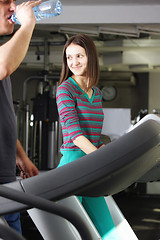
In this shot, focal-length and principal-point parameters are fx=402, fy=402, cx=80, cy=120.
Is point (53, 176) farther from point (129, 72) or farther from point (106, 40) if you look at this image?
point (129, 72)

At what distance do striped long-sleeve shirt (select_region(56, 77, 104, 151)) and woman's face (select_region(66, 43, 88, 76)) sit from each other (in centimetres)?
6

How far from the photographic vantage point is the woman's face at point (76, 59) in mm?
1638

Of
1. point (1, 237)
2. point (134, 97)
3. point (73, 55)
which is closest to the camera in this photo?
point (1, 237)

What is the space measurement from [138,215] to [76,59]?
4005 mm

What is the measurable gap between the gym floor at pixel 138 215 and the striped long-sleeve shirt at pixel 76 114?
1298 millimetres

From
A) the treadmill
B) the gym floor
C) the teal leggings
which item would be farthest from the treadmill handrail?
the gym floor

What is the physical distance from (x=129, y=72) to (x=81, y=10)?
13.9ft

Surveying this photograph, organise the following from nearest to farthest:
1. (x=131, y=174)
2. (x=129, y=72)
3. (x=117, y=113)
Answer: (x=131, y=174) → (x=117, y=113) → (x=129, y=72)

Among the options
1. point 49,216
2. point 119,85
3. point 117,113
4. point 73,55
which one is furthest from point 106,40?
point 49,216

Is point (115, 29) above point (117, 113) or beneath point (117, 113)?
above

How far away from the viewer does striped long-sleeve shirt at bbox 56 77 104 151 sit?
4.79 feet

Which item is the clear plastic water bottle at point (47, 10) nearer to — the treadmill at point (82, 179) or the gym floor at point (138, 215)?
the treadmill at point (82, 179)

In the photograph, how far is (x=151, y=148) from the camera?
661 millimetres

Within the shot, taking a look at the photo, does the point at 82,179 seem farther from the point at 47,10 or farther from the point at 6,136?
the point at 47,10
